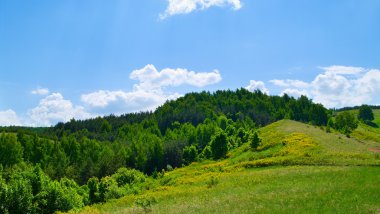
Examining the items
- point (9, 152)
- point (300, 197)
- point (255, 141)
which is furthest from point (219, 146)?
point (300, 197)

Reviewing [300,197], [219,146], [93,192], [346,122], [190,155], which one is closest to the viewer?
[300,197]

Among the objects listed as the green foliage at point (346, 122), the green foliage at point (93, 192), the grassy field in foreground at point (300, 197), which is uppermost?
the green foliage at point (346, 122)

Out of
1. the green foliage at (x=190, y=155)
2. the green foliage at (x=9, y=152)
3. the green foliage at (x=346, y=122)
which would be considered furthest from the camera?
the green foliage at (x=190, y=155)

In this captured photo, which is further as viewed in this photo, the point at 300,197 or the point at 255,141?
the point at 255,141

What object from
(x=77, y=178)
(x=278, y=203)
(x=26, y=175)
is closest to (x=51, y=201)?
(x=26, y=175)

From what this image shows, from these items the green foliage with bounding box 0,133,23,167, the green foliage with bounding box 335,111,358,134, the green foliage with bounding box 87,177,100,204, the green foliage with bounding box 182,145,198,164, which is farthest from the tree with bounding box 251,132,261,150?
the green foliage with bounding box 0,133,23,167

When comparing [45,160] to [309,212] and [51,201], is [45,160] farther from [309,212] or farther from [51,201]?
[309,212]

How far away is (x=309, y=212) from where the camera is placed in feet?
68.7

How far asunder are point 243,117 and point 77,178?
10181cm

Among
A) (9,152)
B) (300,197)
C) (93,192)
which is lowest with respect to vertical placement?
(93,192)

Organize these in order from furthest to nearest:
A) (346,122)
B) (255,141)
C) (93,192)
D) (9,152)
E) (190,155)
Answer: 1. (190,155)
2. (346,122)
3. (9,152)
4. (93,192)
5. (255,141)

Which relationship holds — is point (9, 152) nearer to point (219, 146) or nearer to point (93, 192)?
point (93, 192)

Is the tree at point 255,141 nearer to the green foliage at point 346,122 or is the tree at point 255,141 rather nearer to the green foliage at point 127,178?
the green foliage at point 127,178

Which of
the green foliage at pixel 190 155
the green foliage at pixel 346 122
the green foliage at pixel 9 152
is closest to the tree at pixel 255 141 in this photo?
the green foliage at pixel 190 155
